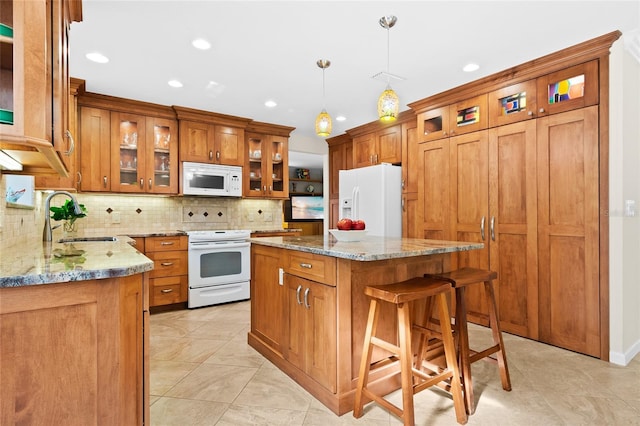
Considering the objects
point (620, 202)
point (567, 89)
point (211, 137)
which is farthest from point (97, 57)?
point (620, 202)

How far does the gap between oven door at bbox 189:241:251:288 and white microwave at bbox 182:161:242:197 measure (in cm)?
71

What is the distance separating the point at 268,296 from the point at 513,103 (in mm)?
2722

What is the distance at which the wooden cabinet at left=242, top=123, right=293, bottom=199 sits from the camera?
4867 millimetres

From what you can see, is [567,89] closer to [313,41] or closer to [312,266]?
[313,41]

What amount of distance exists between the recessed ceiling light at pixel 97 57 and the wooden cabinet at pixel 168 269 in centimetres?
182

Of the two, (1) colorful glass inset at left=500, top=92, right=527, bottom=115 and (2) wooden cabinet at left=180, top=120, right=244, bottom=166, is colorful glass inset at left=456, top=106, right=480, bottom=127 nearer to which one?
(1) colorful glass inset at left=500, top=92, right=527, bottom=115

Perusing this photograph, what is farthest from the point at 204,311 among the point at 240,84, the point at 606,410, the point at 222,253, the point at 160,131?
the point at 606,410

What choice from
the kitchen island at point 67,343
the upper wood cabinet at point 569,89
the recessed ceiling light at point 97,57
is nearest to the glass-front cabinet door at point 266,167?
the recessed ceiling light at point 97,57

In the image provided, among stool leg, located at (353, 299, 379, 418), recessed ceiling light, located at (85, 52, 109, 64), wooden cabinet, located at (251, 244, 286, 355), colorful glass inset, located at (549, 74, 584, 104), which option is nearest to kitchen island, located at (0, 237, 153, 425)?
stool leg, located at (353, 299, 379, 418)

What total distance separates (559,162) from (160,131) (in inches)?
165

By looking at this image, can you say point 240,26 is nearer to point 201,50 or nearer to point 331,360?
point 201,50

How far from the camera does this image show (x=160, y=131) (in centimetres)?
422

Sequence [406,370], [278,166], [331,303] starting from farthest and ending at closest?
[278,166] < [331,303] < [406,370]

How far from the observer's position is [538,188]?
2.90m
